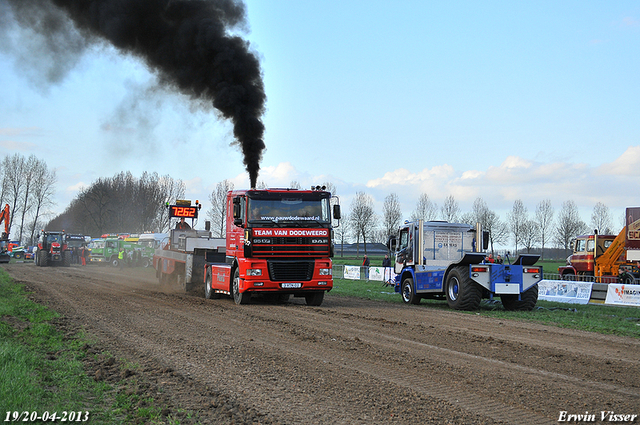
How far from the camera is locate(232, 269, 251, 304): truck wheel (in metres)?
15.6

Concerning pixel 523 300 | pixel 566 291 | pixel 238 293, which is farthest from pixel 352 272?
pixel 238 293

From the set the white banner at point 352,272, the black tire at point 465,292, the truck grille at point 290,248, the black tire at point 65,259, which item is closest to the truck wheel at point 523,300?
the black tire at point 465,292

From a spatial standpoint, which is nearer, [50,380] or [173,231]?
[50,380]

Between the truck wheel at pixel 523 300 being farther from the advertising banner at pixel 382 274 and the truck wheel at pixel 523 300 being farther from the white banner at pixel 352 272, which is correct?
the white banner at pixel 352 272

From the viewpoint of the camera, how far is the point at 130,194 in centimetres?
8019

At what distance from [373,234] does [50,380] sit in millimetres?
61433

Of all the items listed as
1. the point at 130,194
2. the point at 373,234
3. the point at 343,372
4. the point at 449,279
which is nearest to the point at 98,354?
the point at 343,372

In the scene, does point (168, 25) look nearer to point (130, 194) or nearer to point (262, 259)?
point (262, 259)

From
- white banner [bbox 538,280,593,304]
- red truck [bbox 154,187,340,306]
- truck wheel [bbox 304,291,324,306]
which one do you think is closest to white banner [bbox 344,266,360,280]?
white banner [bbox 538,280,593,304]

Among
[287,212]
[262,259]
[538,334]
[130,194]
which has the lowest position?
[538,334]

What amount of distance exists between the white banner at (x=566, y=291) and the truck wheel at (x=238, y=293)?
39.8 feet

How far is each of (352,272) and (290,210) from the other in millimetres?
19643

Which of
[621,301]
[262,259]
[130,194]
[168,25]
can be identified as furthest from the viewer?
[130,194]

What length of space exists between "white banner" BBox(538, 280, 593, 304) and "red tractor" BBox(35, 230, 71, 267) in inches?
1456
